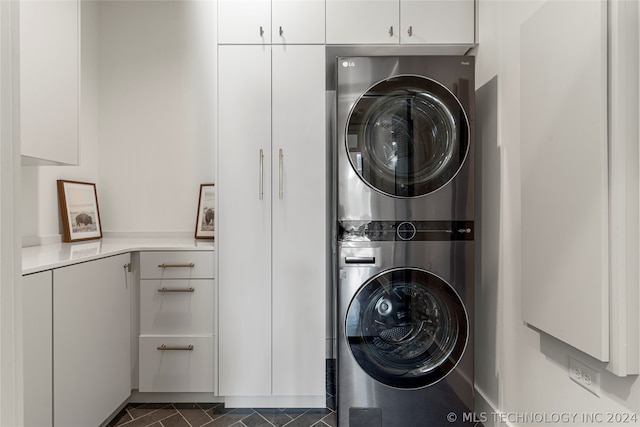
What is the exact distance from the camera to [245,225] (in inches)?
75.4

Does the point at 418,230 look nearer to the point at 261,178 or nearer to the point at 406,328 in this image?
the point at 406,328

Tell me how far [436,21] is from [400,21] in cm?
20

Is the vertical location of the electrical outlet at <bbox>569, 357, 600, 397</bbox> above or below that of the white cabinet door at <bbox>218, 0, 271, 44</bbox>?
below

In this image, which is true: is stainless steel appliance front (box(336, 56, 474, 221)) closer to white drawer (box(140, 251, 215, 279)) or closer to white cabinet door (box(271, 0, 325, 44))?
white cabinet door (box(271, 0, 325, 44))

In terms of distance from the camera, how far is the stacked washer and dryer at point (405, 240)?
66.8 inches

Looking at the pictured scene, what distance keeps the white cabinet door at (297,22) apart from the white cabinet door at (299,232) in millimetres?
161

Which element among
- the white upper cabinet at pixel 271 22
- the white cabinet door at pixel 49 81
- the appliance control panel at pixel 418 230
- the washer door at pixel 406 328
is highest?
the white upper cabinet at pixel 271 22

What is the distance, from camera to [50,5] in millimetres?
1632

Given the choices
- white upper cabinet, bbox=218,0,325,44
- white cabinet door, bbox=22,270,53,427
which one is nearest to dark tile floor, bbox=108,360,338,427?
white cabinet door, bbox=22,270,53,427

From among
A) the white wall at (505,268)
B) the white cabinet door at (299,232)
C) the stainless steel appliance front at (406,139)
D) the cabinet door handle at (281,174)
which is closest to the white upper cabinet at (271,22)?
the white cabinet door at (299,232)

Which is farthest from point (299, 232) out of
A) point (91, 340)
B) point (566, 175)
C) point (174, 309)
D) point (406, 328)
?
point (566, 175)

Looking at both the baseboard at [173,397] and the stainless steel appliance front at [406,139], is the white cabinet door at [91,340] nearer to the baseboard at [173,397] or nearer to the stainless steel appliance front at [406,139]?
the baseboard at [173,397]

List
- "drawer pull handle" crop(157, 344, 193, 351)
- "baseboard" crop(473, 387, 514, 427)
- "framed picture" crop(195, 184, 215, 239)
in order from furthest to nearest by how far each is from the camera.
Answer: "framed picture" crop(195, 184, 215, 239) → "drawer pull handle" crop(157, 344, 193, 351) → "baseboard" crop(473, 387, 514, 427)

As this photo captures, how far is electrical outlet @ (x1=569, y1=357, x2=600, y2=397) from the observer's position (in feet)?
3.73
